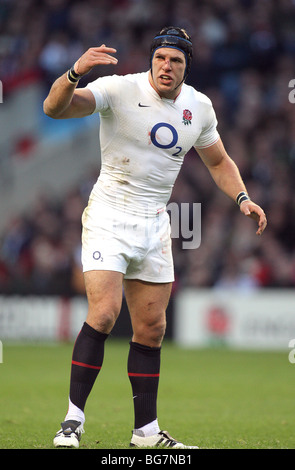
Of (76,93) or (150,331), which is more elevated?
(76,93)

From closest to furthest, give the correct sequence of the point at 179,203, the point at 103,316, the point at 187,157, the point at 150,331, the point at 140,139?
the point at 103,316, the point at 140,139, the point at 150,331, the point at 179,203, the point at 187,157

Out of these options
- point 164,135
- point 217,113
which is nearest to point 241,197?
point 164,135

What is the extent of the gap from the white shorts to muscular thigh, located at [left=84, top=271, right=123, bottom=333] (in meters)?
0.06

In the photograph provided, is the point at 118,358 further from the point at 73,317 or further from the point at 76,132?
the point at 76,132

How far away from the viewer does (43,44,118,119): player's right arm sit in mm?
4922

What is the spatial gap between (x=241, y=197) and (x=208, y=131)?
52 centimetres

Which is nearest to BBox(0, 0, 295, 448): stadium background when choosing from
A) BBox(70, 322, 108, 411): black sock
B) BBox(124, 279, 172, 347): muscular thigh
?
BBox(124, 279, 172, 347): muscular thigh

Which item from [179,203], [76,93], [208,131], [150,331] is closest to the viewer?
[76,93]

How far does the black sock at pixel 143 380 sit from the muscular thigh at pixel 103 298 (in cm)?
44

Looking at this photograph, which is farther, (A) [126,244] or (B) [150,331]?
(B) [150,331]

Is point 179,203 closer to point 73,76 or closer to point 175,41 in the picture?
point 175,41

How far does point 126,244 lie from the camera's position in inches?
213

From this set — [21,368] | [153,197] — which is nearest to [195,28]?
[21,368]

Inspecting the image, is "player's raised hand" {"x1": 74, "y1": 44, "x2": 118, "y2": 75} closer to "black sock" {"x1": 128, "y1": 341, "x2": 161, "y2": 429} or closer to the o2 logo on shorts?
the o2 logo on shorts
